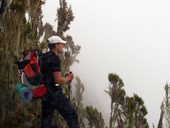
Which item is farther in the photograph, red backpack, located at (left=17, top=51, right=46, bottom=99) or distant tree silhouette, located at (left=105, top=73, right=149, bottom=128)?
distant tree silhouette, located at (left=105, top=73, right=149, bottom=128)

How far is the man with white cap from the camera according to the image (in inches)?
177

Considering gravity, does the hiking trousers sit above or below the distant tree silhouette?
below

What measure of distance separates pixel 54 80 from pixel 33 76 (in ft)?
0.93

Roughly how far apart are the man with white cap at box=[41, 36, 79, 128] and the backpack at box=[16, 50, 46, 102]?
3.2 inches

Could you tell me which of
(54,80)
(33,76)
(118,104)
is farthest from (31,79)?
(118,104)

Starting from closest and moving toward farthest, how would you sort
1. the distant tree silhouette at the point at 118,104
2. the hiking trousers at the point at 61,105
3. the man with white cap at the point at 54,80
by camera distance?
the man with white cap at the point at 54,80, the hiking trousers at the point at 61,105, the distant tree silhouette at the point at 118,104

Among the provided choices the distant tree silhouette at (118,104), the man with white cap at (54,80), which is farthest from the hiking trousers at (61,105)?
the distant tree silhouette at (118,104)

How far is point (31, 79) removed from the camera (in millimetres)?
4637

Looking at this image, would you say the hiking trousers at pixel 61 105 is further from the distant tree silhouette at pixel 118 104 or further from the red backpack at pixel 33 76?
the distant tree silhouette at pixel 118 104

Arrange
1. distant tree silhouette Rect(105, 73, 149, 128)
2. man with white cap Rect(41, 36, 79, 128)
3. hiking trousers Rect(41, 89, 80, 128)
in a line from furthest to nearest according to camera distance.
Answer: distant tree silhouette Rect(105, 73, 149, 128) → hiking trousers Rect(41, 89, 80, 128) → man with white cap Rect(41, 36, 79, 128)

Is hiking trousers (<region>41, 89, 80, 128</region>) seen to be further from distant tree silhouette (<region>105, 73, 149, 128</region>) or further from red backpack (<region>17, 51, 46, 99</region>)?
distant tree silhouette (<region>105, 73, 149, 128</region>)

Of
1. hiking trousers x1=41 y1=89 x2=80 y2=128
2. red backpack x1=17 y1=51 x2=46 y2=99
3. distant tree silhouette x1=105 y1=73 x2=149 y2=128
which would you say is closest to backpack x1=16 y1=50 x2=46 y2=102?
red backpack x1=17 y1=51 x2=46 y2=99

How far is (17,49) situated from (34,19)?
44.3 inches

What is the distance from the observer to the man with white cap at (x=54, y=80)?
451cm
